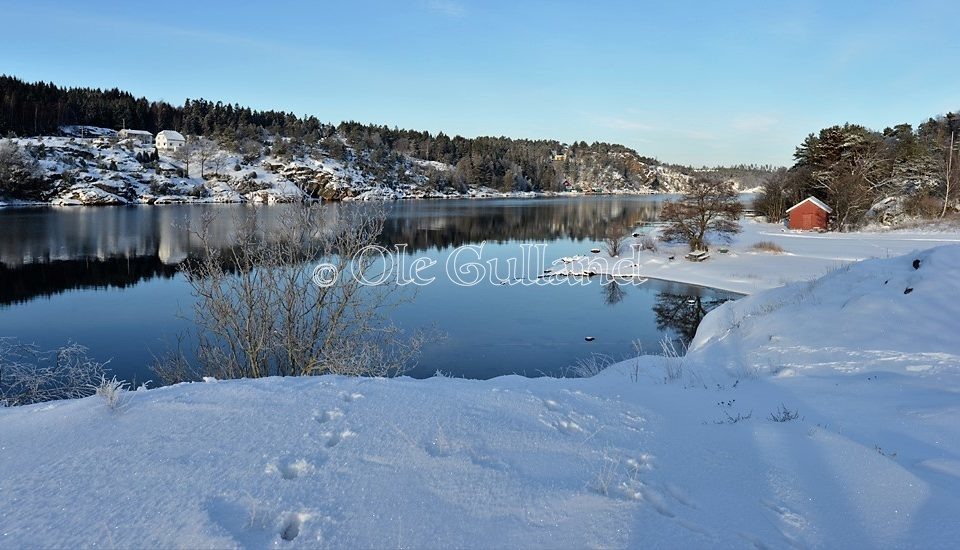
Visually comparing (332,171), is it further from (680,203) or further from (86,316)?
(86,316)

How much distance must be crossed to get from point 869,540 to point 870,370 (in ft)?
17.5

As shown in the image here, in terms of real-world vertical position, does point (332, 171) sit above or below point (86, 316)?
above

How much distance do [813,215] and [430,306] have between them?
4402 centimetres

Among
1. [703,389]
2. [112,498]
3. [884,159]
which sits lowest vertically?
[703,389]

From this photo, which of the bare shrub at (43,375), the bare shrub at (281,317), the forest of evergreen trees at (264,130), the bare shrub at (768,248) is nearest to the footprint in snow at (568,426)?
the bare shrub at (281,317)

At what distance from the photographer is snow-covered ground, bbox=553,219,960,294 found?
93.7 feet

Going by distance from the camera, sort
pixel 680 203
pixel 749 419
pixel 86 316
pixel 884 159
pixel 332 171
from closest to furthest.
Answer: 1. pixel 749 419
2. pixel 86 316
3. pixel 680 203
4. pixel 884 159
5. pixel 332 171

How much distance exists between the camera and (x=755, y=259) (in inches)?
1319

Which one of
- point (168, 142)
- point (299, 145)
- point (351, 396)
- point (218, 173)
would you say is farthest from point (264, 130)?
point (351, 396)

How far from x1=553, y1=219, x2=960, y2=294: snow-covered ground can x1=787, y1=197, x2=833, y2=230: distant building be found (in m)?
6.14

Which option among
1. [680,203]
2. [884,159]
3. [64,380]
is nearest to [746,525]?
[64,380]

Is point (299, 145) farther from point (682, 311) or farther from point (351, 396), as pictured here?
point (351, 396)

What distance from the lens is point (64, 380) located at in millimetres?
13234

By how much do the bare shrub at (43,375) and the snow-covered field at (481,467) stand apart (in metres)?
6.76
